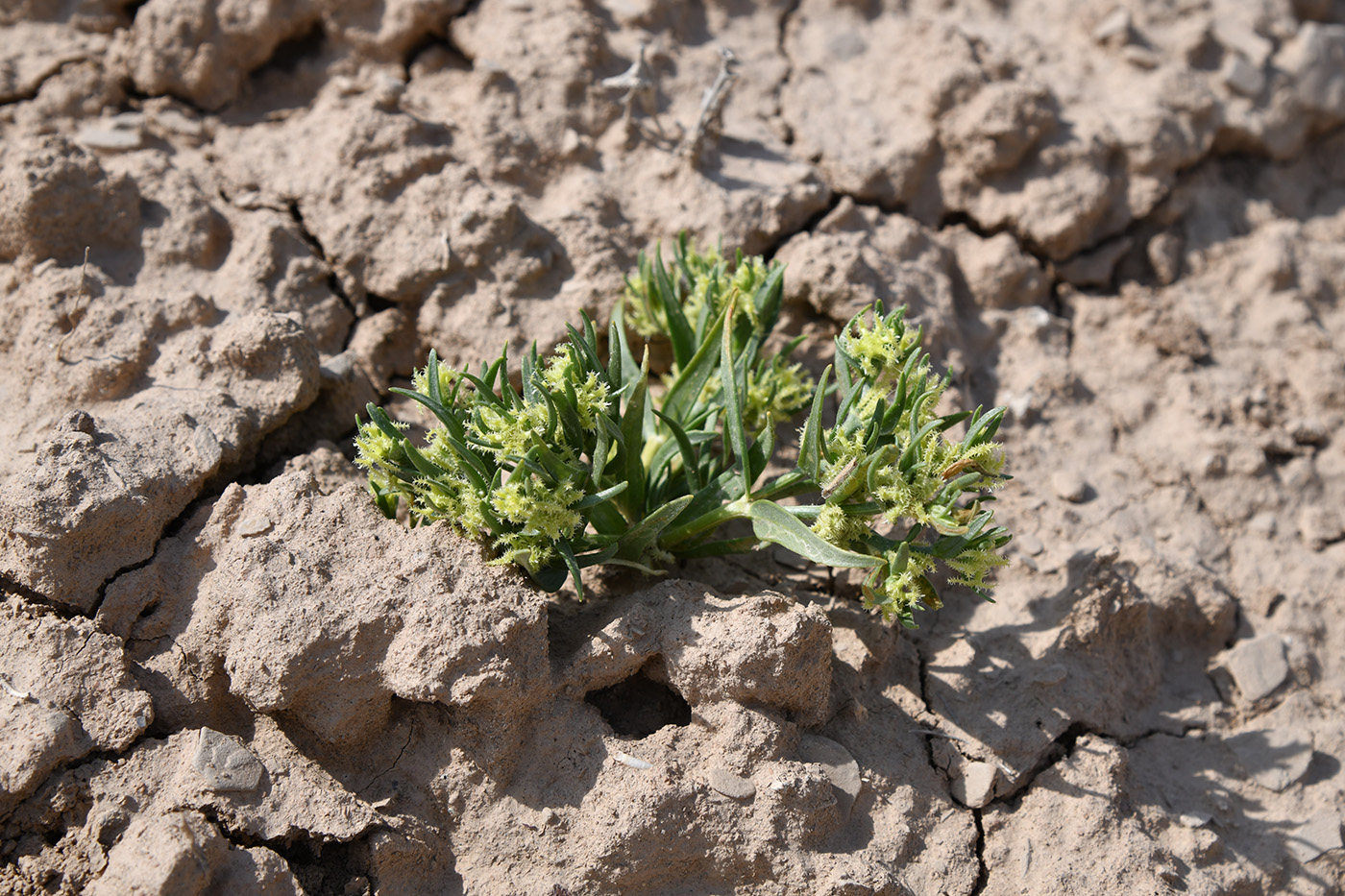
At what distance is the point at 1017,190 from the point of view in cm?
388

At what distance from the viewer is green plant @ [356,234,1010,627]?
221 cm

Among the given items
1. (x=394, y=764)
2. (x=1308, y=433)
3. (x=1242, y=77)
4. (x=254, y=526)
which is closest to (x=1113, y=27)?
(x=1242, y=77)

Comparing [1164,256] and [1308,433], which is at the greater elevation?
[1164,256]

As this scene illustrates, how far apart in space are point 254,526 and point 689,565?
1.14 metres

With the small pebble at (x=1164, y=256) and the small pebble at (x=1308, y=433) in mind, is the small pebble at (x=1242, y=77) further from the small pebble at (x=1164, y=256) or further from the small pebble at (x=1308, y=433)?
the small pebble at (x=1308, y=433)

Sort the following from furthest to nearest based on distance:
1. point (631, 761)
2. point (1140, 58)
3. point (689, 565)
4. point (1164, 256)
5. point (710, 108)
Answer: point (1140, 58)
point (1164, 256)
point (710, 108)
point (689, 565)
point (631, 761)

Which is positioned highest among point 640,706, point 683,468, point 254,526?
point 254,526

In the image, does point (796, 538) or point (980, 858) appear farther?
point (980, 858)

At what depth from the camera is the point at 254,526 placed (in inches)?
92.0

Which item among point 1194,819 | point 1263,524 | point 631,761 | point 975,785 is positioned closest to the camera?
point 631,761

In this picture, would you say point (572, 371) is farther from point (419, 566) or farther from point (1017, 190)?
point (1017, 190)

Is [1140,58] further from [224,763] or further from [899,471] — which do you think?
[224,763]

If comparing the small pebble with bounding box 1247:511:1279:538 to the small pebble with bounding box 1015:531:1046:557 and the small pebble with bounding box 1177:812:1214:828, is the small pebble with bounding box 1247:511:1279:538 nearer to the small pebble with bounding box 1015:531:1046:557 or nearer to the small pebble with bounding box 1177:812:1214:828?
the small pebble with bounding box 1015:531:1046:557

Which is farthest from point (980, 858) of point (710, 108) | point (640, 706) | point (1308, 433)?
point (710, 108)
